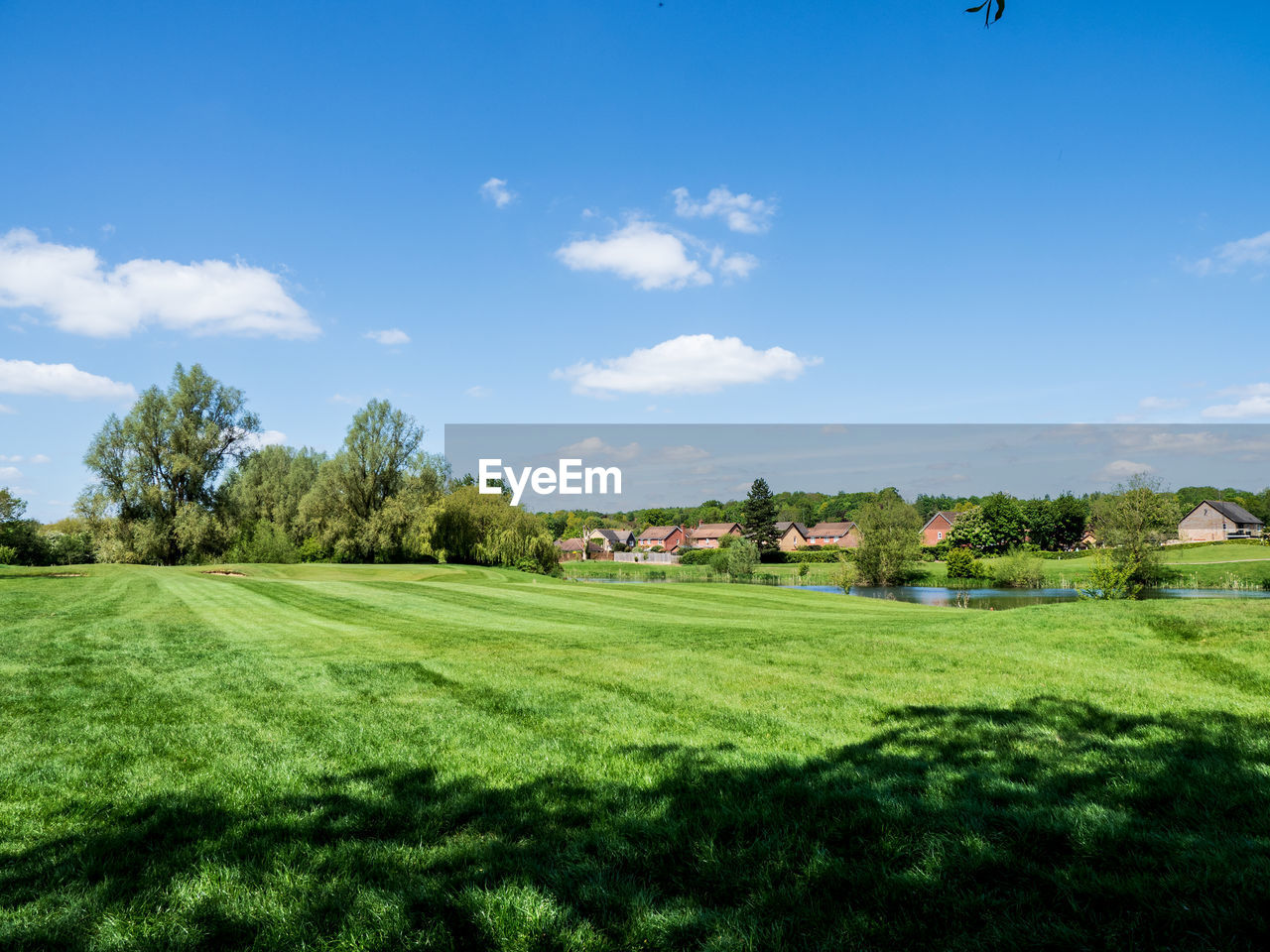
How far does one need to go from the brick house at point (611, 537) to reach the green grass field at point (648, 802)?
117922 mm

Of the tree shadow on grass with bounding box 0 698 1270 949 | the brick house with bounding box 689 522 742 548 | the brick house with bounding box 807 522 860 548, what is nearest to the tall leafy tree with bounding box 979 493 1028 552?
the brick house with bounding box 807 522 860 548

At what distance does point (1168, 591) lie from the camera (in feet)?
136

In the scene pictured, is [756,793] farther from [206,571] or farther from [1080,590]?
[206,571]

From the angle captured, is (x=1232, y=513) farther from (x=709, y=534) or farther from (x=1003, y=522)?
(x=709, y=534)

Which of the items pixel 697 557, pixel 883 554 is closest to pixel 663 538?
pixel 697 557

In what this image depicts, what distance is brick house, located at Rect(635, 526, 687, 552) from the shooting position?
445 ft

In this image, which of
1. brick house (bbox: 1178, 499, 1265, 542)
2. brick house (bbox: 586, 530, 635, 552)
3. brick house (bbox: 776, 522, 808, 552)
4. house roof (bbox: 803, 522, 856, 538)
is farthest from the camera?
brick house (bbox: 586, 530, 635, 552)

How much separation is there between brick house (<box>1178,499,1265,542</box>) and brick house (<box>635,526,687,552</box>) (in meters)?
81.8

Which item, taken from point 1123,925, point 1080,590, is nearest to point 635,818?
point 1123,925

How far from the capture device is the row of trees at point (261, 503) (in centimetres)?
4266

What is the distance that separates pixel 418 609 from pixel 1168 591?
155ft

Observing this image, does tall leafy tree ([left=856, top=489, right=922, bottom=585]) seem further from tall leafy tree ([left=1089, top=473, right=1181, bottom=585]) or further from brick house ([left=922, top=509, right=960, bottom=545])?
brick house ([left=922, top=509, right=960, bottom=545])

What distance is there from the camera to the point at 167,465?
4397 cm

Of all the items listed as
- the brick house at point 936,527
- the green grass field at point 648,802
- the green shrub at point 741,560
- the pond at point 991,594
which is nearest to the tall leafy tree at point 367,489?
the pond at point 991,594
